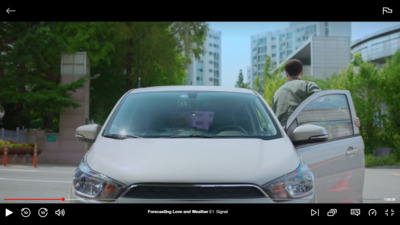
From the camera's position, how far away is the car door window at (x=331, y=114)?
5.04 meters

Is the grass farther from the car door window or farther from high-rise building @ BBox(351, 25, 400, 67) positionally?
high-rise building @ BBox(351, 25, 400, 67)

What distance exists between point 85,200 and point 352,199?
2.62 m

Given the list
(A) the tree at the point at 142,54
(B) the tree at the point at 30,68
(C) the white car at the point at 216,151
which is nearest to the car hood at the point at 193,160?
(C) the white car at the point at 216,151

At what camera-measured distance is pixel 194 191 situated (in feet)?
10.5

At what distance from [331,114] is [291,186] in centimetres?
204

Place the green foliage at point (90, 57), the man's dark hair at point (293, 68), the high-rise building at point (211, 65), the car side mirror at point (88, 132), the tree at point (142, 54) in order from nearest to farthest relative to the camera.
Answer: the car side mirror at point (88, 132)
the man's dark hair at point (293, 68)
the green foliage at point (90, 57)
the tree at point (142, 54)
the high-rise building at point (211, 65)

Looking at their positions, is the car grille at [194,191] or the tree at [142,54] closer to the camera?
the car grille at [194,191]

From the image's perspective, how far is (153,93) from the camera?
193 inches

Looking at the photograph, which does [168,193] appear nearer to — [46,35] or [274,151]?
[274,151]

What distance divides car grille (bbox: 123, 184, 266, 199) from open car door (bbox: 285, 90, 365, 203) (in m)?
1.30

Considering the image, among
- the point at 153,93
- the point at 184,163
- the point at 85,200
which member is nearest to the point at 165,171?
the point at 184,163
